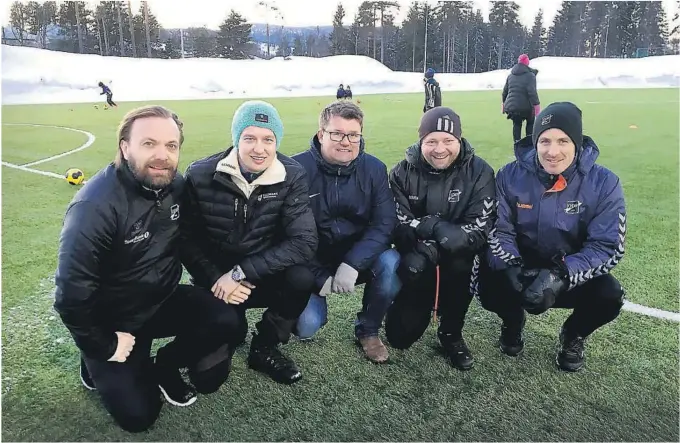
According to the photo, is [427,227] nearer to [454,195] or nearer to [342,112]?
[454,195]

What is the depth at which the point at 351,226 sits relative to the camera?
3.38m

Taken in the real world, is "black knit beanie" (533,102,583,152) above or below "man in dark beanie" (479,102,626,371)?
above

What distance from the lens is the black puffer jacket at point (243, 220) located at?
2850 millimetres

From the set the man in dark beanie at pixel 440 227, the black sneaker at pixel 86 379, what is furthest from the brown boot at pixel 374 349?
the black sneaker at pixel 86 379

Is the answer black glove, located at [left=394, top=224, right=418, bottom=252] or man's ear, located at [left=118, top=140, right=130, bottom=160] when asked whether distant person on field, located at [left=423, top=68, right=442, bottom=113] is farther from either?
man's ear, located at [left=118, top=140, right=130, bottom=160]

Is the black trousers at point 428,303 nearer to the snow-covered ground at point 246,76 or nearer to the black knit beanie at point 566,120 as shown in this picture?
the black knit beanie at point 566,120

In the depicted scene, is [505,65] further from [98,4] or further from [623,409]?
[623,409]

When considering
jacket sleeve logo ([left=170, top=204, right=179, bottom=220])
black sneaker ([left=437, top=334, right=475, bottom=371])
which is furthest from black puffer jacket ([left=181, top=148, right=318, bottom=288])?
black sneaker ([left=437, top=334, right=475, bottom=371])

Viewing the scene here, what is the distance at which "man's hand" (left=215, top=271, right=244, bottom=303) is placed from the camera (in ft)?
9.50

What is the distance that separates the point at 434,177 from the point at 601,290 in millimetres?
1108

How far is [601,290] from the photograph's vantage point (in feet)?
9.77

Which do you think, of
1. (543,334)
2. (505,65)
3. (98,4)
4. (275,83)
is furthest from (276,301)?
(505,65)

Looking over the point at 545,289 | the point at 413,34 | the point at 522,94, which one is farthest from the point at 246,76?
the point at 545,289

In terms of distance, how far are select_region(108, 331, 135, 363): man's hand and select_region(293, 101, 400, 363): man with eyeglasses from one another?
1.03m
